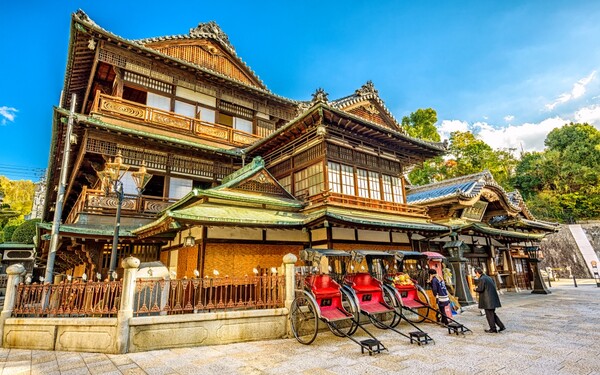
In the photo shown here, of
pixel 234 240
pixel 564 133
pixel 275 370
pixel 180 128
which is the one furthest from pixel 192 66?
pixel 564 133

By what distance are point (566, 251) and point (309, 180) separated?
38632mm

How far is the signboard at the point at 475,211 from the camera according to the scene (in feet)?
64.8

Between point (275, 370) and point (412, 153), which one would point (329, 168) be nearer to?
point (412, 153)

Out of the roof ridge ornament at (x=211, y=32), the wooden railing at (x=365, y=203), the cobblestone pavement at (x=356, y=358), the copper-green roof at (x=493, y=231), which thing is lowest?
the cobblestone pavement at (x=356, y=358)

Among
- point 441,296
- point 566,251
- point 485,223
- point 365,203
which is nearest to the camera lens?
point 441,296

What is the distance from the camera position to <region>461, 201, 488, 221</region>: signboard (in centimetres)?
1976

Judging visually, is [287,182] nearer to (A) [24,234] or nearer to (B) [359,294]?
(B) [359,294]

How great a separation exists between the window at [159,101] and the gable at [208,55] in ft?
8.35

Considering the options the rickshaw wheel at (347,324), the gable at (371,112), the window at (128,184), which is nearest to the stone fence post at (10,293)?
the window at (128,184)

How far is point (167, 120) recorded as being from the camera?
640 inches

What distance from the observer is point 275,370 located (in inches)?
228

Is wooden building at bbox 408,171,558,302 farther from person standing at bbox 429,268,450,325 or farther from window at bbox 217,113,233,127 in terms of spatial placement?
window at bbox 217,113,233,127

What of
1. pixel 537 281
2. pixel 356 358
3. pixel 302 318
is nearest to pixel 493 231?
pixel 537 281

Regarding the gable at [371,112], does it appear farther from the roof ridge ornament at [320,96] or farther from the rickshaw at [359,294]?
the rickshaw at [359,294]
